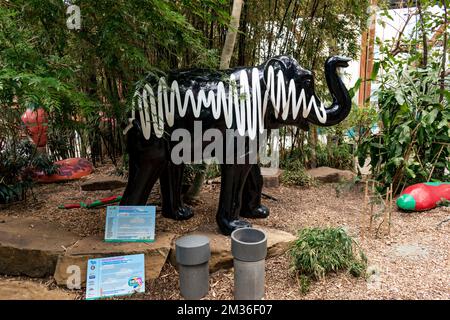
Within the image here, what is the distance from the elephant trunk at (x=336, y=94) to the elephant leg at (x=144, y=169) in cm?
106

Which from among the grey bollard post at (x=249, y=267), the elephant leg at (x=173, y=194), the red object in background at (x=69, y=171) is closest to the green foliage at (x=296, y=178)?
the elephant leg at (x=173, y=194)

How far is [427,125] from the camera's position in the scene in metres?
3.14

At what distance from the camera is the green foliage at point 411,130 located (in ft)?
10.5

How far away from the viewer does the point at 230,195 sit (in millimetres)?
2207

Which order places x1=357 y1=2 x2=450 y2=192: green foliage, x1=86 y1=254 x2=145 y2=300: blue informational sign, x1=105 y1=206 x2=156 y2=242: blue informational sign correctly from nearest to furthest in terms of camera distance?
x1=86 y1=254 x2=145 y2=300: blue informational sign < x1=105 y1=206 x2=156 y2=242: blue informational sign < x1=357 y1=2 x2=450 y2=192: green foliage

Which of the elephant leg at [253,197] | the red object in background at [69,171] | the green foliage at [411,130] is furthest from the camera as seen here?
the red object in background at [69,171]

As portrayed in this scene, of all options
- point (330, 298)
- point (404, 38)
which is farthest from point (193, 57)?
point (404, 38)

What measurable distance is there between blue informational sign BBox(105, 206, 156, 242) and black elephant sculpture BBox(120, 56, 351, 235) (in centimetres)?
12

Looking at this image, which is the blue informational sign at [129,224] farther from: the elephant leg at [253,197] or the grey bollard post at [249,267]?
the elephant leg at [253,197]

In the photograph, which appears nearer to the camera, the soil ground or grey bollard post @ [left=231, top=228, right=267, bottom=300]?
grey bollard post @ [left=231, top=228, right=267, bottom=300]

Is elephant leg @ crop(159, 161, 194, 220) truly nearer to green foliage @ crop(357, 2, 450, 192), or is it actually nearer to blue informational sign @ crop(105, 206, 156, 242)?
blue informational sign @ crop(105, 206, 156, 242)

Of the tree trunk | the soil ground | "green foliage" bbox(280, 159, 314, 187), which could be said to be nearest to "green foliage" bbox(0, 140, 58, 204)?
the soil ground

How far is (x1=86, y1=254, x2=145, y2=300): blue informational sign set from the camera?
1839 mm

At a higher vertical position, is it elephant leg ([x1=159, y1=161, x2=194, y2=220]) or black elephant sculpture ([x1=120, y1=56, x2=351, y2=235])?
black elephant sculpture ([x1=120, y1=56, x2=351, y2=235])
